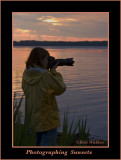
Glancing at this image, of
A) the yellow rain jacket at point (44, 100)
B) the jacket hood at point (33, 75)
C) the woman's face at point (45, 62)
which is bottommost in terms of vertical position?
the yellow rain jacket at point (44, 100)

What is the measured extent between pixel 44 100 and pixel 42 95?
8cm

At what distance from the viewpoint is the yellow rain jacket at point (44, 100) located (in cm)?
372

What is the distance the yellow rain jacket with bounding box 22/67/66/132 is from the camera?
3.72 metres

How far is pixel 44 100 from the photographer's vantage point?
3.74 meters

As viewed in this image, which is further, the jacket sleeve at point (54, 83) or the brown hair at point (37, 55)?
the brown hair at point (37, 55)

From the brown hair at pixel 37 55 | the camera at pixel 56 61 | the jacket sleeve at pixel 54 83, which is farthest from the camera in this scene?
the camera at pixel 56 61

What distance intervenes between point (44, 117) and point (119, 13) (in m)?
1.83

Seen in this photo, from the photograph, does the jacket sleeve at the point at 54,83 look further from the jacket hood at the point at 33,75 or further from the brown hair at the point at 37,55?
the brown hair at the point at 37,55

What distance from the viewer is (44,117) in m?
3.72

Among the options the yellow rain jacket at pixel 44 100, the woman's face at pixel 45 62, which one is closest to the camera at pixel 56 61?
the woman's face at pixel 45 62

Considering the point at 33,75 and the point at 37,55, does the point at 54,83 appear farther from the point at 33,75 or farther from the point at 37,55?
the point at 37,55

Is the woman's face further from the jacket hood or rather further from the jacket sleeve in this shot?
the jacket sleeve

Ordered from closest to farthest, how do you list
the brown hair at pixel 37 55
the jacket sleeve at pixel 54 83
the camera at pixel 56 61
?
the jacket sleeve at pixel 54 83
the brown hair at pixel 37 55
the camera at pixel 56 61

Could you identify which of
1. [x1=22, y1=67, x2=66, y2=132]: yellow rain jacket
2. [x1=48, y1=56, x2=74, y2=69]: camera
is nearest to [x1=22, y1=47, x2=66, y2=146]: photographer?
[x1=22, y1=67, x2=66, y2=132]: yellow rain jacket
